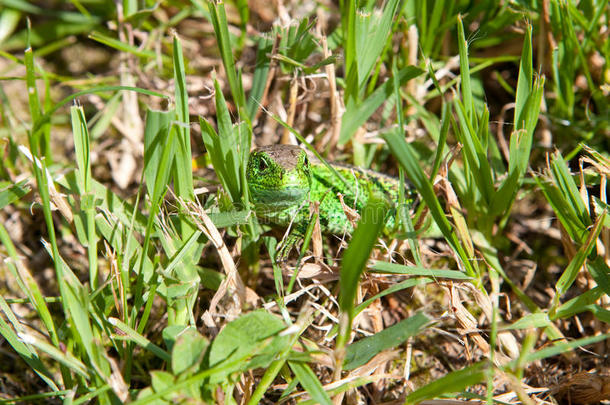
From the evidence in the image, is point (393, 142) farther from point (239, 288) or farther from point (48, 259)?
point (48, 259)

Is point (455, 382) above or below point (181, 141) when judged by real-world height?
below

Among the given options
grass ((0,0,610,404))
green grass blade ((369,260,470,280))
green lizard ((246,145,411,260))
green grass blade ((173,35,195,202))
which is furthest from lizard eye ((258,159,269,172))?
green grass blade ((369,260,470,280))

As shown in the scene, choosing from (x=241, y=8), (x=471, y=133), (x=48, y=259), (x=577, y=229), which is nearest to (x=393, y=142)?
(x=471, y=133)

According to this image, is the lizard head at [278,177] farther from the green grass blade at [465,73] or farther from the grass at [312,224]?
the green grass blade at [465,73]

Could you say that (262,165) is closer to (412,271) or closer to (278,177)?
(278,177)

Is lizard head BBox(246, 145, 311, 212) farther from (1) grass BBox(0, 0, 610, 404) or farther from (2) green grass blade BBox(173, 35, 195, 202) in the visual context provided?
(2) green grass blade BBox(173, 35, 195, 202)

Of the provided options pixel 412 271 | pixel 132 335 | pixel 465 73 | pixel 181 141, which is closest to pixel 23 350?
pixel 132 335

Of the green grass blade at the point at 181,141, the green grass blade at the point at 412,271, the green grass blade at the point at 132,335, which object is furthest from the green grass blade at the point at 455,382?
the green grass blade at the point at 181,141
